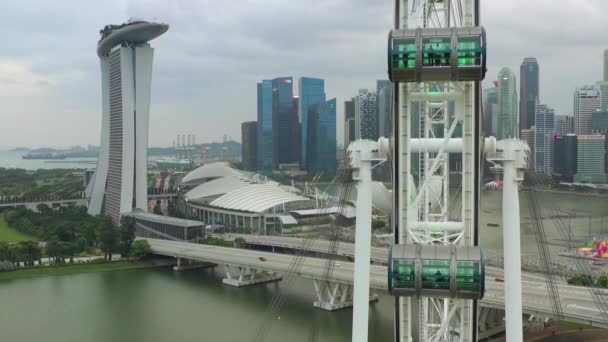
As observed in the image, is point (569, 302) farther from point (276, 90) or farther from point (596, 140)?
point (276, 90)

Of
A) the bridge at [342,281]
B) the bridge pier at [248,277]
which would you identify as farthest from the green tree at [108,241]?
the bridge pier at [248,277]

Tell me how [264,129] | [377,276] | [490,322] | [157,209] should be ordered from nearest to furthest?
[490,322] < [377,276] < [157,209] < [264,129]

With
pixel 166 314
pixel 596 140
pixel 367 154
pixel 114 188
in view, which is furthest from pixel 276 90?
pixel 367 154

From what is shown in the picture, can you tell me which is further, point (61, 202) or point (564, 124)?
point (564, 124)

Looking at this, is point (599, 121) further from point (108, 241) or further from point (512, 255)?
point (512, 255)

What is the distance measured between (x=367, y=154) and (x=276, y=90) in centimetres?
7364

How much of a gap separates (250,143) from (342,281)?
6769cm

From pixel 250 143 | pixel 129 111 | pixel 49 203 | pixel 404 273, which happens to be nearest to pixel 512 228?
pixel 404 273

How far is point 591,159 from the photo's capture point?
5562cm

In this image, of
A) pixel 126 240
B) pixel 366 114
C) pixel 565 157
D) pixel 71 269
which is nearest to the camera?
pixel 71 269

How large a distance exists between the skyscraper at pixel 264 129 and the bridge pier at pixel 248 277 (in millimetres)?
57585

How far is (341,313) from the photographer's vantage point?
16547mm

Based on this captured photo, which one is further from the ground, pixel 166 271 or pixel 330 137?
pixel 330 137

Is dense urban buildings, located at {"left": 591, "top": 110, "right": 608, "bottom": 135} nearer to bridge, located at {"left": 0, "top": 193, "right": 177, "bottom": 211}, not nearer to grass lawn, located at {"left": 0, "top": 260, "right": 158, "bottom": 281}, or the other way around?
bridge, located at {"left": 0, "top": 193, "right": 177, "bottom": 211}
